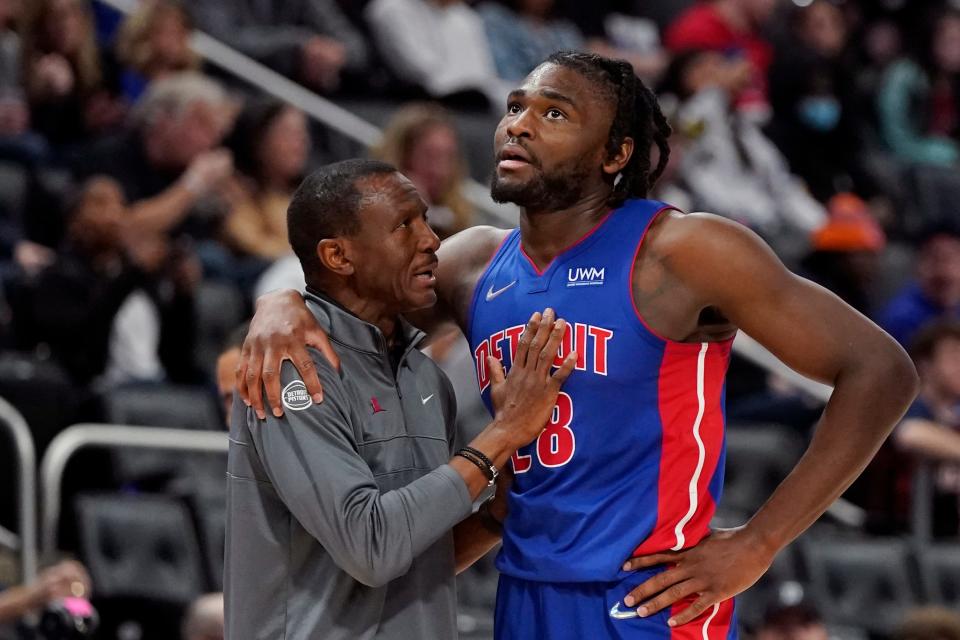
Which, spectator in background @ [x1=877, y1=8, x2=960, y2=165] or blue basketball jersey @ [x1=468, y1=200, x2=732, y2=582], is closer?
blue basketball jersey @ [x1=468, y1=200, x2=732, y2=582]

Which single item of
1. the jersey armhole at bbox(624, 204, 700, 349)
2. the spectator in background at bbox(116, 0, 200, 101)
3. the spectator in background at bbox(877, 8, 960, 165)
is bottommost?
the spectator in background at bbox(877, 8, 960, 165)

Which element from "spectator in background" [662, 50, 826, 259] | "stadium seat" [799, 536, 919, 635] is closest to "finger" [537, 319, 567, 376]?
"stadium seat" [799, 536, 919, 635]

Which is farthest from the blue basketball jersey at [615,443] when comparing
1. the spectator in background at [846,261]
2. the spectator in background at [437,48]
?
the spectator in background at [437,48]

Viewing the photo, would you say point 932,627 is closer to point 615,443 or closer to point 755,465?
point 755,465

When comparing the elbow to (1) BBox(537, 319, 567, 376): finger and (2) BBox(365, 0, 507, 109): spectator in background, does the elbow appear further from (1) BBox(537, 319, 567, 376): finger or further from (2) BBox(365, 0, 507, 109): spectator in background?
(2) BBox(365, 0, 507, 109): spectator in background

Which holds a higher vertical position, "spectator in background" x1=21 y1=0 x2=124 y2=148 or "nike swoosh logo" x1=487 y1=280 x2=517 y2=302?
"nike swoosh logo" x1=487 y1=280 x2=517 y2=302

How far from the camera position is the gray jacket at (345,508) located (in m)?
3.12

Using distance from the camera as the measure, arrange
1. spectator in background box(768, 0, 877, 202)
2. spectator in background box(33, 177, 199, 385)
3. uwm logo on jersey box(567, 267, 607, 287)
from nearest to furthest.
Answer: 1. uwm logo on jersey box(567, 267, 607, 287)
2. spectator in background box(33, 177, 199, 385)
3. spectator in background box(768, 0, 877, 202)

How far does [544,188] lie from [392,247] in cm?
36

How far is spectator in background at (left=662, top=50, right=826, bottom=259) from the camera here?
9383 millimetres

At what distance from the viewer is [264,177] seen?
7.79 metres

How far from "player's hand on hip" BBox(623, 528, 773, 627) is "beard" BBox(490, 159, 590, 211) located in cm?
80

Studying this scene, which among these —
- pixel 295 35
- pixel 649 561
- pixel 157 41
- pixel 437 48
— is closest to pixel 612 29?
pixel 437 48

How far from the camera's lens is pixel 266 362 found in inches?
127
